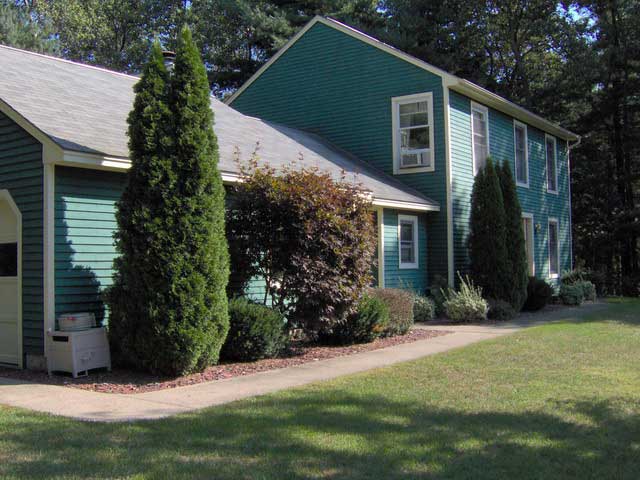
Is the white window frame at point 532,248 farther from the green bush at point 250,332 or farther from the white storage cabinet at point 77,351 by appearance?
the white storage cabinet at point 77,351

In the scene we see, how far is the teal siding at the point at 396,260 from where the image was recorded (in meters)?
15.9

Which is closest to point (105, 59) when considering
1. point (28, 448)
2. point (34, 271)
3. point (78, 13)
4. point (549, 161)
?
point (78, 13)

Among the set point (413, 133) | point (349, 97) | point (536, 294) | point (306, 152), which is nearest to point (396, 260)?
point (306, 152)

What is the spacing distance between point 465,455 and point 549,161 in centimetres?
2079

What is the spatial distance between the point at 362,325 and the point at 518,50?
23.4 m

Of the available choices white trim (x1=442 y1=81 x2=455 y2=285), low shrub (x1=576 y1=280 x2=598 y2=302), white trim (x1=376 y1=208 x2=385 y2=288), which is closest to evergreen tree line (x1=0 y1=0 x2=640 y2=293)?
low shrub (x1=576 y1=280 x2=598 y2=302)

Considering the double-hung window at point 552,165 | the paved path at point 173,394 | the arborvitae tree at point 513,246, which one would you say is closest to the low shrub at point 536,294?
the arborvitae tree at point 513,246

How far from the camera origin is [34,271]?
30.0 feet

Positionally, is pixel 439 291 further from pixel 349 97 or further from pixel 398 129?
pixel 349 97

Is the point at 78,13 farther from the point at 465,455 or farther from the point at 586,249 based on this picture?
the point at 465,455

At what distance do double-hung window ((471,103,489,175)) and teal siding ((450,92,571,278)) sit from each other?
1.03 feet

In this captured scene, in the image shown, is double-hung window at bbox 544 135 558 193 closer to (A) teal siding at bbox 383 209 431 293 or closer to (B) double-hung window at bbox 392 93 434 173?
(B) double-hung window at bbox 392 93 434 173

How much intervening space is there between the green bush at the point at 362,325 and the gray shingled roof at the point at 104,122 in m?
2.43

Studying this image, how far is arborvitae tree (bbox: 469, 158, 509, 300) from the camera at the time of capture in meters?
16.5
